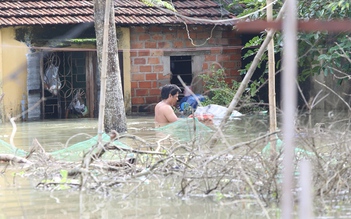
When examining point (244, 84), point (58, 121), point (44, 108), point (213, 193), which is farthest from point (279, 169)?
point (44, 108)

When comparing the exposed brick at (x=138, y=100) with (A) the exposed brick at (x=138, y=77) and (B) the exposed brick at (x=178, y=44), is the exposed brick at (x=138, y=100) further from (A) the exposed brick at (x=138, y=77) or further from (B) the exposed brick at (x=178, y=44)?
(B) the exposed brick at (x=178, y=44)

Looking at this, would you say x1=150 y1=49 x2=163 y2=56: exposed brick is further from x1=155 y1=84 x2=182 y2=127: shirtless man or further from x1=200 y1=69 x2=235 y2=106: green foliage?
x1=155 y1=84 x2=182 y2=127: shirtless man

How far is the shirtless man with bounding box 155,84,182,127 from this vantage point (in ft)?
32.2

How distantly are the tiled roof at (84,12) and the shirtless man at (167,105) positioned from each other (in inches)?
184

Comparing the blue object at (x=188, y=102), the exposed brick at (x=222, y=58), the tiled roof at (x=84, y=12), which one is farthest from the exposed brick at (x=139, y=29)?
the exposed brick at (x=222, y=58)

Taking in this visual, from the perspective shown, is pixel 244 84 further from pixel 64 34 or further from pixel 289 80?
pixel 64 34

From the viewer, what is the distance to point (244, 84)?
6293mm

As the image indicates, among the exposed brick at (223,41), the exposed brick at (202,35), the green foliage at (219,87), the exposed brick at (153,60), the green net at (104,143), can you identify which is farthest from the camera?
the exposed brick at (223,41)

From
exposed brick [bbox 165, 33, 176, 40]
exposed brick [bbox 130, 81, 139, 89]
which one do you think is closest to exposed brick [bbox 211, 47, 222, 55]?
exposed brick [bbox 165, 33, 176, 40]

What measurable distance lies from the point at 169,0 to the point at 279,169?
11071 mm

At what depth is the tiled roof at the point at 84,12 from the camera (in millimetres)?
14469

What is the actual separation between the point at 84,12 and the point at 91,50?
843 millimetres

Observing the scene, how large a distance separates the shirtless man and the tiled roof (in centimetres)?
468

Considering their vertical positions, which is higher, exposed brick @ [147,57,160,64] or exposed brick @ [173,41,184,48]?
exposed brick @ [173,41,184,48]
